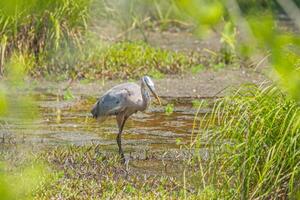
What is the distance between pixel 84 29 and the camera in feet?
47.5

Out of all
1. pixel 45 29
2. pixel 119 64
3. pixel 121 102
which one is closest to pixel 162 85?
pixel 119 64

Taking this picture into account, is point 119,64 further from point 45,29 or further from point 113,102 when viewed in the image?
point 113,102

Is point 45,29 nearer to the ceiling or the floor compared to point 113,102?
nearer to the ceiling

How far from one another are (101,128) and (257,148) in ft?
16.3

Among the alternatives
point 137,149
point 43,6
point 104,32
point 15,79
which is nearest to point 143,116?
point 137,149

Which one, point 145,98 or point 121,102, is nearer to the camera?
point 121,102

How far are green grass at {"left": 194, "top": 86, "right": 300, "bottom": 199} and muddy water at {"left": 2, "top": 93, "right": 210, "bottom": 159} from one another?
3180mm

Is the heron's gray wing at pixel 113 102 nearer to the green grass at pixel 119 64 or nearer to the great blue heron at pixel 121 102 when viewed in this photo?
the great blue heron at pixel 121 102

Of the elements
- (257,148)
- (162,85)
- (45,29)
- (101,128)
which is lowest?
(101,128)

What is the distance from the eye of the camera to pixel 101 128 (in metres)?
11.0

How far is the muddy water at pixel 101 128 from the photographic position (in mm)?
10109

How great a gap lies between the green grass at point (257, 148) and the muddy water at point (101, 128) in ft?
10.4

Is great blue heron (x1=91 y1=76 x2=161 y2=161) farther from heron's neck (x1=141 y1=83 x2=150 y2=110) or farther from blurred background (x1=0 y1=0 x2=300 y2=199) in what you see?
blurred background (x1=0 y1=0 x2=300 y2=199)

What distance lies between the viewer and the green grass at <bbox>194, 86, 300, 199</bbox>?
239 inches
